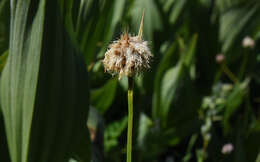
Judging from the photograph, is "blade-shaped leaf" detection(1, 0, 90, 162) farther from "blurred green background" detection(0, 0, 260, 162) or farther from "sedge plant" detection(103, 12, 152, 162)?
"sedge plant" detection(103, 12, 152, 162)

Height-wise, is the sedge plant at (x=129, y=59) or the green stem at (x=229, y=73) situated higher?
the sedge plant at (x=129, y=59)

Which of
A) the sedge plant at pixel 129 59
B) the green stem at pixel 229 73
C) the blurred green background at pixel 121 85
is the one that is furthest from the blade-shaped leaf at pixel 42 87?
the green stem at pixel 229 73

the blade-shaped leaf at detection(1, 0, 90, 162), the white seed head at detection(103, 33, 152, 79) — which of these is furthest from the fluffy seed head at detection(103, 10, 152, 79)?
the blade-shaped leaf at detection(1, 0, 90, 162)

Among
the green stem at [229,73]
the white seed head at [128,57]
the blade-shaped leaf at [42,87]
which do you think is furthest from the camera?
the green stem at [229,73]

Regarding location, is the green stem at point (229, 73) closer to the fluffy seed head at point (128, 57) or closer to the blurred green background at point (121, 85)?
the blurred green background at point (121, 85)

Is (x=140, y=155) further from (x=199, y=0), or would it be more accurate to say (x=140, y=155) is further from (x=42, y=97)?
(x=199, y=0)
